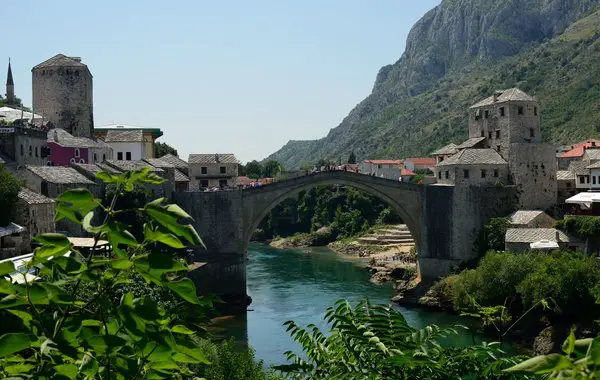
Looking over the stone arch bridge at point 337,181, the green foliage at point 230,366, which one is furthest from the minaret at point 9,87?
the green foliage at point 230,366

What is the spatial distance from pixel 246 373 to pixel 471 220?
80.4ft

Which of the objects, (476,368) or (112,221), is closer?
(112,221)

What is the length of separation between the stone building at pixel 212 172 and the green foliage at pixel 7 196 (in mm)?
19252

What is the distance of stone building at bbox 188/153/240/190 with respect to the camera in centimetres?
4897

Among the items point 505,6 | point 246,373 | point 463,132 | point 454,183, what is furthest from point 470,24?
point 246,373

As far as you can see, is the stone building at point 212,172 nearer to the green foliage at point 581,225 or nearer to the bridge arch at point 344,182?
the bridge arch at point 344,182

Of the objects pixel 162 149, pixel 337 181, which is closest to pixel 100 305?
pixel 337 181

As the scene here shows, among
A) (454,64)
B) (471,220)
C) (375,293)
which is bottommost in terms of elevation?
(375,293)

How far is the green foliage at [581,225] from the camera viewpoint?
1399 inches

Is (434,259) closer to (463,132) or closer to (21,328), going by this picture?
(21,328)

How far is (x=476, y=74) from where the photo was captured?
14312 cm

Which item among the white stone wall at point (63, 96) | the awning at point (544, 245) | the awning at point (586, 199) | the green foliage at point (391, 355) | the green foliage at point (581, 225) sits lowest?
the awning at point (544, 245)

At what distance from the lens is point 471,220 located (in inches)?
1662

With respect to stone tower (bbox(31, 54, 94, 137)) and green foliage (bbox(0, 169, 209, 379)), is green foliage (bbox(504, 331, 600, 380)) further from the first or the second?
stone tower (bbox(31, 54, 94, 137))
